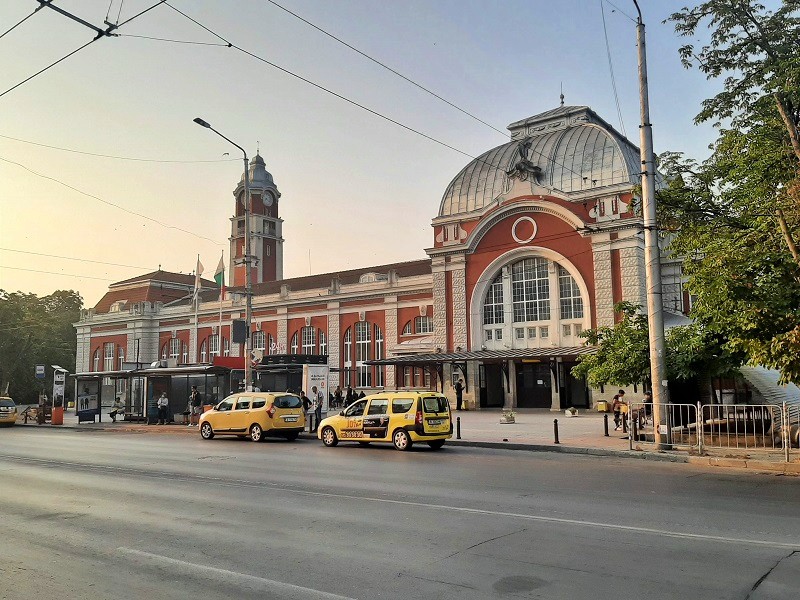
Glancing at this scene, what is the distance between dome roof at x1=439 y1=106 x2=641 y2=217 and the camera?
4044 cm

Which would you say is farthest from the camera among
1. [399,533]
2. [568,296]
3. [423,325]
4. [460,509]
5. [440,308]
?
[423,325]

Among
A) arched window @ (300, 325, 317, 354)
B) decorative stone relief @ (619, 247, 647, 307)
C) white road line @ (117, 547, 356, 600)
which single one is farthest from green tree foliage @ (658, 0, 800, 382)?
arched window @ (300, 325, 317, 354)

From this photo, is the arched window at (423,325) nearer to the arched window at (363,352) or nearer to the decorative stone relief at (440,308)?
the decorative stone relief at (440,308)

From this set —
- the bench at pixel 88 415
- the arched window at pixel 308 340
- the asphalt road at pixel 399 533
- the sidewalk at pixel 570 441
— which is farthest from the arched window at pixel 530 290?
the asphalt road at pixel 399 533

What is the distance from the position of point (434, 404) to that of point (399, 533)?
1162 centimetres

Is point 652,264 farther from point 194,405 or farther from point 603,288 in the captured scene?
point 194,405

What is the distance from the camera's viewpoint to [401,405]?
19.5 meters

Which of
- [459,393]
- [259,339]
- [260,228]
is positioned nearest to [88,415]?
[459,393]

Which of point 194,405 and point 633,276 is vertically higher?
point 633,276

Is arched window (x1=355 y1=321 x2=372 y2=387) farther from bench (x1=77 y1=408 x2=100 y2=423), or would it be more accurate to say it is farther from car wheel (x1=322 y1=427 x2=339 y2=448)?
car wheel (x1=322 y1=427 x2=339 y2=448)

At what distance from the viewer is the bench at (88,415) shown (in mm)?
36531

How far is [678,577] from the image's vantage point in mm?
6098

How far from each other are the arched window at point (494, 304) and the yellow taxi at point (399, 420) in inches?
964

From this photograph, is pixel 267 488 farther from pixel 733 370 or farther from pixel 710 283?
pixel 733 370
